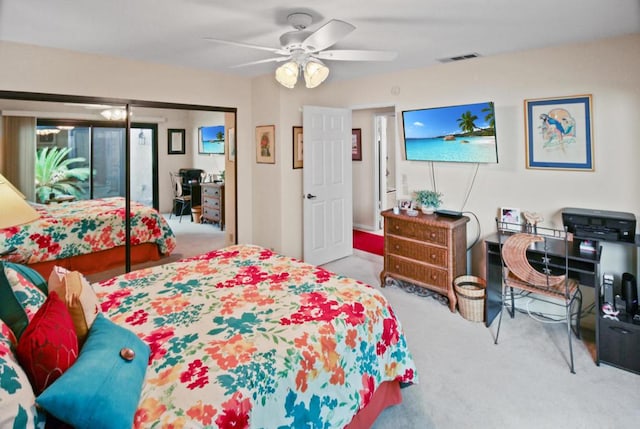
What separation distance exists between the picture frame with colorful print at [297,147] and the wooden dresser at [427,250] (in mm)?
1391

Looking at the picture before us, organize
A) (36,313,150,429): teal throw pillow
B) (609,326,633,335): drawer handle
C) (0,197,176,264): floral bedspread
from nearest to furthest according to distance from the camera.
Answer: (36,313,150,429): teal throw pillow < (609,326,633,335): drawer handle < (0,197,176,264): floral bedspread

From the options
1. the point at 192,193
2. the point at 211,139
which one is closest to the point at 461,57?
the point at 211,139

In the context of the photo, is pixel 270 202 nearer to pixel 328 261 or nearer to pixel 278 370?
pixel 328 261

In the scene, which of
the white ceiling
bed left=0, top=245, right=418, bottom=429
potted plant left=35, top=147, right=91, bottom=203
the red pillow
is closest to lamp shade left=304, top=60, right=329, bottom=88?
the white ceiling

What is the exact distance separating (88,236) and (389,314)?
3.12 meters

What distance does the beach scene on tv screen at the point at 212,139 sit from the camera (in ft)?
14.2

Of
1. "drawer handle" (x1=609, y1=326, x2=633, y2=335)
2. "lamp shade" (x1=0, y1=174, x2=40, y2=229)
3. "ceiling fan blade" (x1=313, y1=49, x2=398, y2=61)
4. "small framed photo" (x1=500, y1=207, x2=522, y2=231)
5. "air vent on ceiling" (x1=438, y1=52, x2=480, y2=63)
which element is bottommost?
"drawer handle" (x1=609, y1=326, x2=633, y2=335)

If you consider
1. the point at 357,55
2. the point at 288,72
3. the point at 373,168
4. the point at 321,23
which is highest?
the point at 321,23

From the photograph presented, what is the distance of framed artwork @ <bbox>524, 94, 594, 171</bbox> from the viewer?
3.04 m

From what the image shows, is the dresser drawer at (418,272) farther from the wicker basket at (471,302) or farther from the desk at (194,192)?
the desk at (194,192)

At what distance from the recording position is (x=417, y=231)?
371cm

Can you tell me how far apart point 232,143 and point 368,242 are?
2.47 m

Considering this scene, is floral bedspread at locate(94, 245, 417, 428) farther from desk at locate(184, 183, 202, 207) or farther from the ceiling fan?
desk at locate(184, 183, 202, 207)

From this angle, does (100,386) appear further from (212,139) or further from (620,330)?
(212,139)
